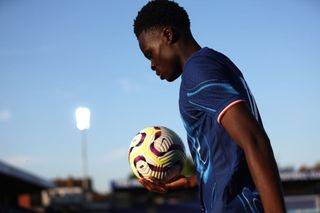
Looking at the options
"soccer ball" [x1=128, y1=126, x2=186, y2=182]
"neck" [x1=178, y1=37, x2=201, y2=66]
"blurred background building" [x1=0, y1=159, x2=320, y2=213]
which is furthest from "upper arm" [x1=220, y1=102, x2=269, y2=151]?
"blurred background building" [x1=0, y1=159, x2=320, y2=213]

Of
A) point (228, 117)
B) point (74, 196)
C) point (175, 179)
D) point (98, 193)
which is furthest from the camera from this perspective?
point (98, 193)

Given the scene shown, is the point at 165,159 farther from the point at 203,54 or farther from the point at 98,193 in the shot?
the point at 98,193

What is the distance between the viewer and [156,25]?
2.52 meters

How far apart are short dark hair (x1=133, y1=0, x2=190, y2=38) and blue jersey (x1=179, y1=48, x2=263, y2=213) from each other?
341mm

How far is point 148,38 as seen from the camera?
254 centimetres

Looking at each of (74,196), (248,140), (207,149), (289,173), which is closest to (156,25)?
(207,149)

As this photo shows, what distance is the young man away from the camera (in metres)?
1.86

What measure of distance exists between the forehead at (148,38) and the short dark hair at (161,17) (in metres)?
0.02

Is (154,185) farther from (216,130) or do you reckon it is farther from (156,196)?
(156,196)

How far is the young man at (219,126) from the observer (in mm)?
1864

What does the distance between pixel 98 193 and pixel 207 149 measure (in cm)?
7850

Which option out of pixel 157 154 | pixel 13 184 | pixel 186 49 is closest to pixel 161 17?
pixel 186 49

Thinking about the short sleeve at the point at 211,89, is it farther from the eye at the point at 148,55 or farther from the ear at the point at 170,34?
the eye at the point at 148,55

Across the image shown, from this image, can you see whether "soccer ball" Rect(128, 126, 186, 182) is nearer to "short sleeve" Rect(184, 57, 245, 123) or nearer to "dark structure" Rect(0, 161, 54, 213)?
"short sleeve" Rect(184, 57, 245, 123)
